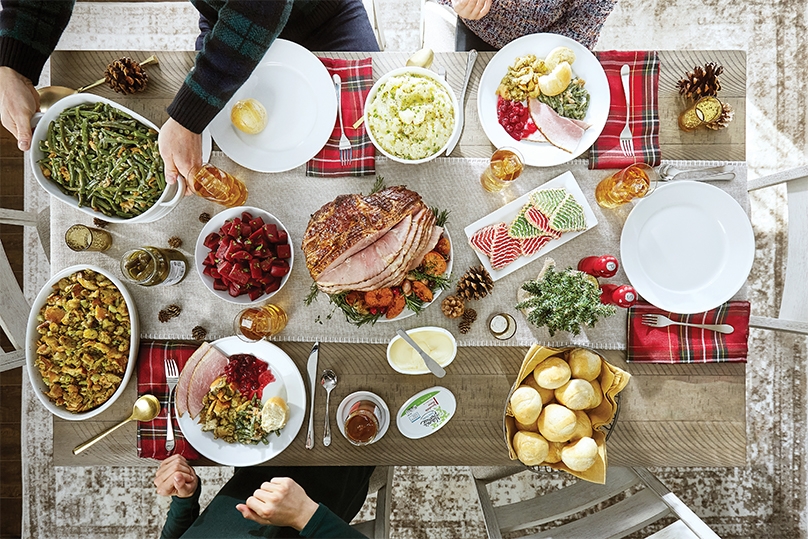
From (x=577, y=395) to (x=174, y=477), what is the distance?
40.2 inches

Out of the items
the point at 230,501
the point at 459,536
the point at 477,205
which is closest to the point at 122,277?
the point at 230,501

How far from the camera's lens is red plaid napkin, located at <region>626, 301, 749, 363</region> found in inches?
49.8

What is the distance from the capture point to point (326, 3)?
1.42 m

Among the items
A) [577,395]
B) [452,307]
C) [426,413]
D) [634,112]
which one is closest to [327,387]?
[426,413]

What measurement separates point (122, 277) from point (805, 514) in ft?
8.74

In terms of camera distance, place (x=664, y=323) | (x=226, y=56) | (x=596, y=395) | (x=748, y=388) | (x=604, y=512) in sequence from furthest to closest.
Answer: (x=748, y=388)
(x=604, y=512)
(x=664, y=323)
(x=596, y=395)
(x=226, y=56)

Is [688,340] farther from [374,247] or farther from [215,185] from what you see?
[215,185]

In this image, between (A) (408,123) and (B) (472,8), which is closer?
(A) (408,123)

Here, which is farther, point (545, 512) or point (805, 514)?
point (805, 514)

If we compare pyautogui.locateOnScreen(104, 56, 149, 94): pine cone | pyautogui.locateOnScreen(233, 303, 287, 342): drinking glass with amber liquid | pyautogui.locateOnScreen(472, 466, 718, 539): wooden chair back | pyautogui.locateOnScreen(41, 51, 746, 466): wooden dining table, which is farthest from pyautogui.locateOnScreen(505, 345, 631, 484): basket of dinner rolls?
pyautogui.locateOnScreen(104, 56, 149, 94): pine cone

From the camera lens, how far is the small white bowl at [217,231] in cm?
117

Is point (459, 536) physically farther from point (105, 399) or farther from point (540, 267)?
Answer: point (105, 399)

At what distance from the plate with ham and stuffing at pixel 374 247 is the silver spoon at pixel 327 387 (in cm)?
21

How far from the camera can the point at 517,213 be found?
1267 millimetres
